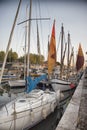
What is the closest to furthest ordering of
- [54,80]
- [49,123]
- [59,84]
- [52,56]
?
[49,123]
[52,56]
[54,80]
[59,84]

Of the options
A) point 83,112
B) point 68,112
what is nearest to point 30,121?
point 68,112

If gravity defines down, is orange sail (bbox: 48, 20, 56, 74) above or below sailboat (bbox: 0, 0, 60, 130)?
above

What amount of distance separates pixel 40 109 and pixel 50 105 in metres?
0.86

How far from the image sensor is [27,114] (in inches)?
183

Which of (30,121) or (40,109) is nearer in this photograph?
(30,121)

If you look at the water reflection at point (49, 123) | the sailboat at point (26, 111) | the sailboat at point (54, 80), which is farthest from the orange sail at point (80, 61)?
the sailboat at point (26, 111)

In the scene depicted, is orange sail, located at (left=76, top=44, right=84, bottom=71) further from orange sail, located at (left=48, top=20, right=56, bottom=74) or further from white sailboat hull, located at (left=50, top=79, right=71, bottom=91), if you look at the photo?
orange sail, located at (left=48, top=20, right=56, bottom=74)

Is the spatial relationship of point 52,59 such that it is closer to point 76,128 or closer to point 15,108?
point 15,108

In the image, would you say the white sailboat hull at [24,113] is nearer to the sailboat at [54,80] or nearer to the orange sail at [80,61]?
the sailboat at [54,80]

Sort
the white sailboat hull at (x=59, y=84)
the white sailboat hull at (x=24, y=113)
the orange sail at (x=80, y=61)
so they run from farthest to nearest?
the orange sail at (x=80, y=61) < the white sailboat hull at (x=59, y=84) < the white sailboat hull at (x=24, y=113)

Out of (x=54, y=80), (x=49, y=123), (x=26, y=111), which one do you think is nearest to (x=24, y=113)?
(x=26, y=111)

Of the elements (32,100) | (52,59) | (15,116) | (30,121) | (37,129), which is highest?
(52,59)

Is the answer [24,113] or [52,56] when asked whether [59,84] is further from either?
[24,113]

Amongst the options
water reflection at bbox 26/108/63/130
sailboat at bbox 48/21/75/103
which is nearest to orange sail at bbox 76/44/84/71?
sailboat at bbox 48/21/75/103
